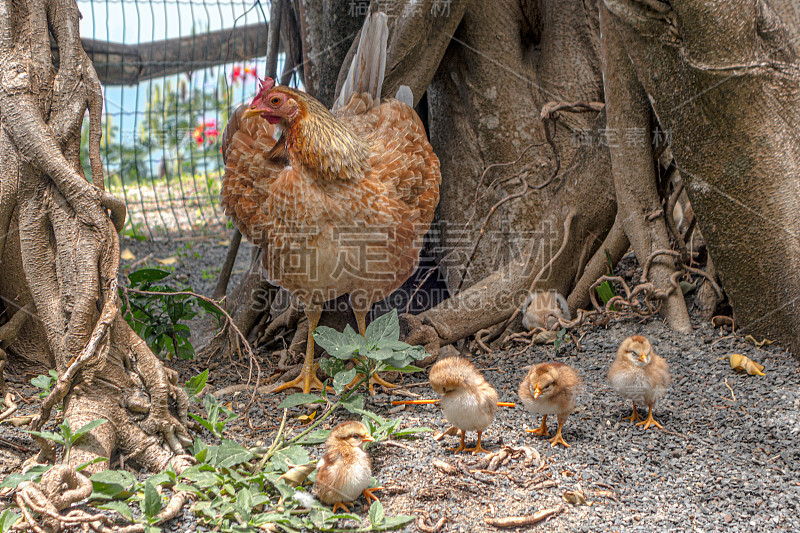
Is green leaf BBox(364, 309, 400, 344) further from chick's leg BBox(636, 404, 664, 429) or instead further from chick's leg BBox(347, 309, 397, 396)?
chick's leg BBox(636, 404, 664, 429)

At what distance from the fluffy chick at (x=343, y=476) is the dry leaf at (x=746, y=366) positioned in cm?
188

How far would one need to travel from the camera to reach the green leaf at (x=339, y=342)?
9.17ft

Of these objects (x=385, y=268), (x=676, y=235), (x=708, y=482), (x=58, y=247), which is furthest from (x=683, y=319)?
(x=58, y=247)

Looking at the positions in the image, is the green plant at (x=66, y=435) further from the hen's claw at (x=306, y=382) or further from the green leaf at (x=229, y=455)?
the hen's claw at (x=306, y=382)

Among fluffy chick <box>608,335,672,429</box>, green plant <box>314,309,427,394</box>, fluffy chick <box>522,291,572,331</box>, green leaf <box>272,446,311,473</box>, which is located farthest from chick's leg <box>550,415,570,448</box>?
fluffy chick <box>522,291,572,331</box>

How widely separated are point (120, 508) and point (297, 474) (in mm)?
563

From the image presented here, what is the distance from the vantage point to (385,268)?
3107 mm

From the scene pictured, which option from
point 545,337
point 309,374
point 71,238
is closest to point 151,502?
point 71,238

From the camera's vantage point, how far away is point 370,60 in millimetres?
3334

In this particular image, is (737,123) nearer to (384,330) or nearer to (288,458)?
(384,330)

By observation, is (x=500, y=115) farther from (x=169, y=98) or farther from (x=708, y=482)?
(x=169, y=98)

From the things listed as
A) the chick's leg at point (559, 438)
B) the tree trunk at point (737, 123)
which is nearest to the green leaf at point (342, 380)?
the chick's leg at point (559, 438)

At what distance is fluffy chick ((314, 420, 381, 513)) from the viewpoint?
210cm

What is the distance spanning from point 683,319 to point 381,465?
1.93 meters
